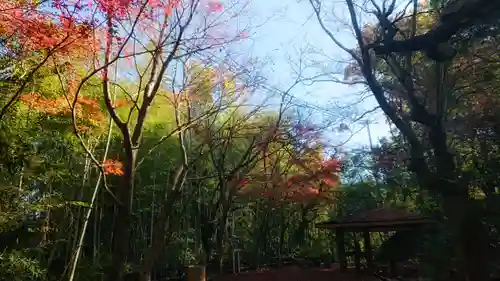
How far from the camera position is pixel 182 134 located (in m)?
6.19

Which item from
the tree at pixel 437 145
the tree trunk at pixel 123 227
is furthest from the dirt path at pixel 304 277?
the tree trunk at pixel 123 227

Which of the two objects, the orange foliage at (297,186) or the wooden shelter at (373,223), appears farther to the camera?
the orange foliage at (297,186)

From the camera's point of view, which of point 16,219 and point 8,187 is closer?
point 8,187

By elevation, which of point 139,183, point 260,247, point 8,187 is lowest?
point 260,247

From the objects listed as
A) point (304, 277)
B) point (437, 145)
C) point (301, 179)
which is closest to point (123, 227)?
point (437, 145)

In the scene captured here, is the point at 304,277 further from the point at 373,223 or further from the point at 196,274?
the point at 196,274

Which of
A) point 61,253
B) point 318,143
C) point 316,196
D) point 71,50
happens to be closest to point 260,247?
point 316,196

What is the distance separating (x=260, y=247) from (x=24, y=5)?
426 inches

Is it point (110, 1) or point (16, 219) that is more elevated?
point (110, 1)

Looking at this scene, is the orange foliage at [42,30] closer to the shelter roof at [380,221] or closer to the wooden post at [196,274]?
the wooden post at [196,274]

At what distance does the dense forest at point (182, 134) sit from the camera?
12.0 ft

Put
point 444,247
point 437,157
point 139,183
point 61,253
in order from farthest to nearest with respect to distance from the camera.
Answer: point 139,183
point 61,253
point 437,157
point 444,247

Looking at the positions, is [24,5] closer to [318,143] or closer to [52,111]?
[52,111]

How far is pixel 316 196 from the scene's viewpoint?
39.8 ft
